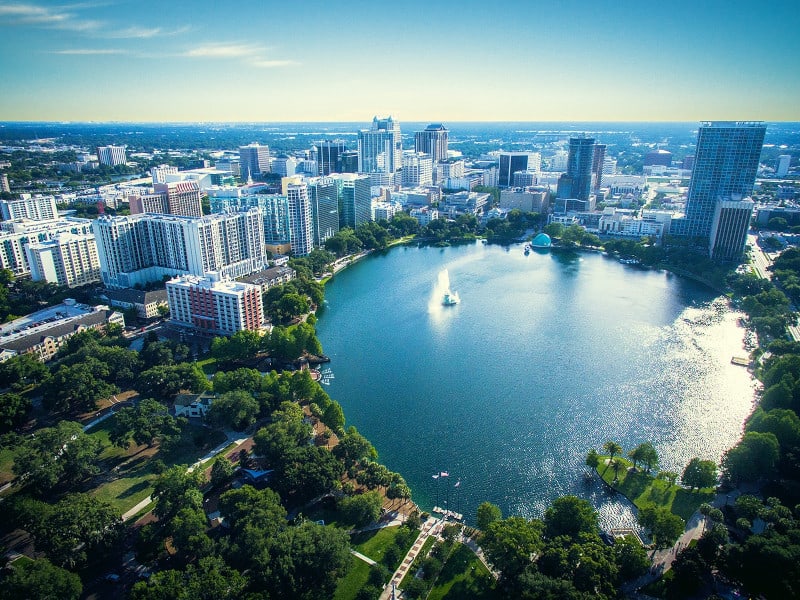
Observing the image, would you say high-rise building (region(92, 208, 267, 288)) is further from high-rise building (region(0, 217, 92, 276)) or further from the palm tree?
the palm tree

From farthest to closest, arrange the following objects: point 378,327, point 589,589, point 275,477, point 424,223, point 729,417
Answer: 1. point 424,223
2. point 378,327
3. point 729,417
4. point 275,477
5. point 589,589

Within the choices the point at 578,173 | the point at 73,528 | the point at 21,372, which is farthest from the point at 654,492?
the point at 578,173

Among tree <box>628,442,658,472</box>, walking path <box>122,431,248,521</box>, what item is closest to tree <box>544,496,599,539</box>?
tree <box>628,442,658,472</box>

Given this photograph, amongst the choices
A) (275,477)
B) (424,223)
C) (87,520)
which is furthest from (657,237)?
(87,520)

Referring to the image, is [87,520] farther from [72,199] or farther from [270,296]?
[72,199]

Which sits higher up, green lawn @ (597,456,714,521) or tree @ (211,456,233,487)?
tree @ (211,456,233,487)

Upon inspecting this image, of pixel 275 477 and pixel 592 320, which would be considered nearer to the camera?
pixel 275 477
